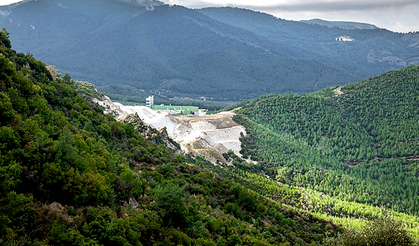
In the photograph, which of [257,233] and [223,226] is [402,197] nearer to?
[257,233]

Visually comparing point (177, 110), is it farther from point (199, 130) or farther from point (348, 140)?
point (348, 140)

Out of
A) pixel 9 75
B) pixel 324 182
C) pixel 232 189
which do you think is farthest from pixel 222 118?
pixel 9 75

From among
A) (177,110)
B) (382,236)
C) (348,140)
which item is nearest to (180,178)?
(382,236)

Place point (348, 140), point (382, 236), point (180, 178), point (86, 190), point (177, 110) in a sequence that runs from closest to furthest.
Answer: point (86, 190) → point (382, 236) → point (180, 178) → point (348, 140) → point (177, 110)

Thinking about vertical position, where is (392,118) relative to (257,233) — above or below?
below

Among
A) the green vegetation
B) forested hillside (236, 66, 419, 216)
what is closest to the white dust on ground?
forested hillside (236, 66, 419, 216)

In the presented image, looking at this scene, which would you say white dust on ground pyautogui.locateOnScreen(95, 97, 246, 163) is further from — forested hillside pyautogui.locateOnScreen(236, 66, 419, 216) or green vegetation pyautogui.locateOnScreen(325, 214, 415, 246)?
green vegetation pyautogui.locateOnScreen(325, 214, 415, 246)
